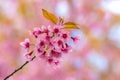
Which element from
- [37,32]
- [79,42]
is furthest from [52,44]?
[79,42]

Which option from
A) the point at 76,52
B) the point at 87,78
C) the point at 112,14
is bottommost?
the point at 87,78

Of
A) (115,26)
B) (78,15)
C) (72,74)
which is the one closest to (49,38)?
(72,74)

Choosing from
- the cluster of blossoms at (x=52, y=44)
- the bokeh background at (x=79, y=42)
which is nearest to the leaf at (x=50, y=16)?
the cluster of blossoms at (x=52, y=44)

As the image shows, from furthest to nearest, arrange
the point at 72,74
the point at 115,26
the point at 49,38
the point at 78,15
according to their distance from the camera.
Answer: the point at 115,26 → the point at 78,15 → the point at 72,74 → the point at 49,38

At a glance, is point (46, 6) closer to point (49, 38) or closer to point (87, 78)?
point (87, 78)

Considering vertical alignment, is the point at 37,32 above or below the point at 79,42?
above

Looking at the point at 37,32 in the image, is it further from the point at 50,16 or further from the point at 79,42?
the point at 79,42

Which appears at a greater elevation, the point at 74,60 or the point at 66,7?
the point at 66,7
